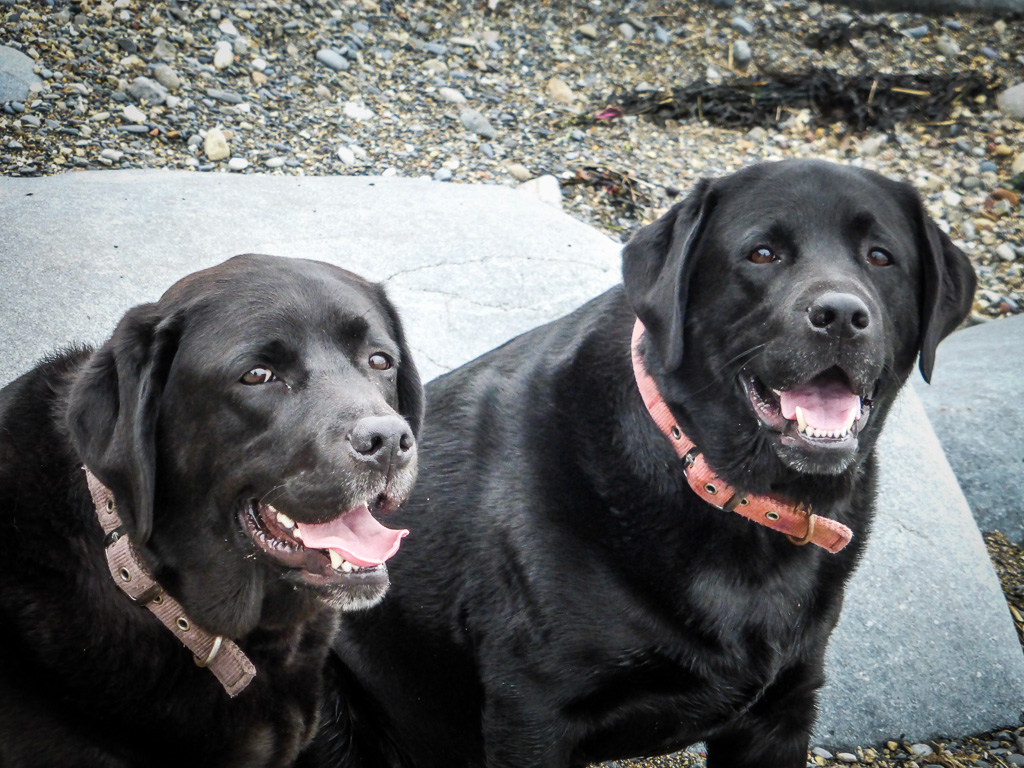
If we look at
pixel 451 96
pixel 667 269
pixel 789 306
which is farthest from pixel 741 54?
pixel 789 306

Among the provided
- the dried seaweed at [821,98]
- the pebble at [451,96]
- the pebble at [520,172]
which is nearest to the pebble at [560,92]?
the dried seaweed at [821,98]

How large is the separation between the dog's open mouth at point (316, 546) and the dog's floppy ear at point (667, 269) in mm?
950

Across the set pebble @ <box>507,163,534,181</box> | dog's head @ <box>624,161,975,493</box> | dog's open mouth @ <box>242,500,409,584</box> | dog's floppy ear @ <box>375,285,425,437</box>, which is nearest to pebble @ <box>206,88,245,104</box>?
pebble @ <box>507,163,534,181</box>

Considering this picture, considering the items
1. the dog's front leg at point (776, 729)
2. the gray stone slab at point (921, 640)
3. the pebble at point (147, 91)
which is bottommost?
the gray stone slab at point (921, 640)

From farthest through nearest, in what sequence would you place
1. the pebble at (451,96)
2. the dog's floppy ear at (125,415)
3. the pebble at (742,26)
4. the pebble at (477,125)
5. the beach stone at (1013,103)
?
the pebble at (742,26) → the beach stone at (1013,103) → the pebble at (451,96) → the pebble at (477,125) → the dog's floppy ear at (125,415)

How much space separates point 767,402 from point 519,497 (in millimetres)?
783

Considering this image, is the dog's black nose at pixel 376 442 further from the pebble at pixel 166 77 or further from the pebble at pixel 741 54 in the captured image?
the pebble at pixel 741 54

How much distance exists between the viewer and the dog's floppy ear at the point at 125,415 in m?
2.45

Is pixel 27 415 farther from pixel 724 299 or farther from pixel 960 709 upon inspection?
pixel 960 709

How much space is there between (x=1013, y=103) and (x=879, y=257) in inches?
253

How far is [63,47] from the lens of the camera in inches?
248

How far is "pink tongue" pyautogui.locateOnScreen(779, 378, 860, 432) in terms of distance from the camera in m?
2.81

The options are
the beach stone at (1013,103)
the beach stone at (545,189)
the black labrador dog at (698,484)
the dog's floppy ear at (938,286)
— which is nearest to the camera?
the black labrador dog at (698,484)

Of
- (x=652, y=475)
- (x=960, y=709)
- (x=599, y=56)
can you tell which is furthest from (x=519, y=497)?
(x=599, y=56)
